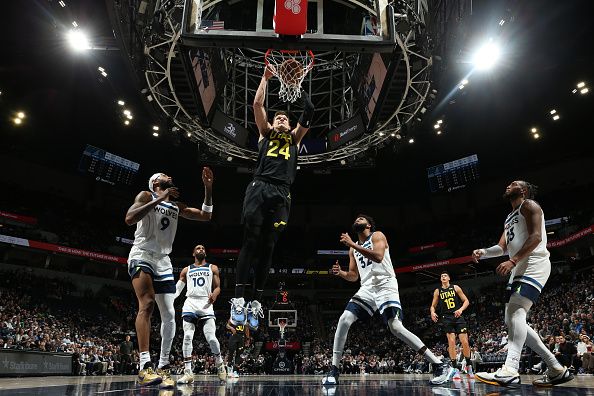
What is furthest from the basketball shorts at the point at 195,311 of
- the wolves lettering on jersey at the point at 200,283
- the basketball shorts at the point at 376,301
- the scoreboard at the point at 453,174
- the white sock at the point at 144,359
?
the scoreboard at the point at 453,174

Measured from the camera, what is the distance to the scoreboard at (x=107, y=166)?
1137 inches

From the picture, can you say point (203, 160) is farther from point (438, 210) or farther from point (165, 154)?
point (438, 210)

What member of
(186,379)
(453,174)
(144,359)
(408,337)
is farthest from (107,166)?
(408,337)

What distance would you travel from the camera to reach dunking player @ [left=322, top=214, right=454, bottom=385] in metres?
5.90

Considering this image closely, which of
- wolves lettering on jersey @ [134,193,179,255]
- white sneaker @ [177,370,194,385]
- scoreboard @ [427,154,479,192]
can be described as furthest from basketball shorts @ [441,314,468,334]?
scoreboard @ [427,154,479,192]

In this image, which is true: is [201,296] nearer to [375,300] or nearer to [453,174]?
[375,300]

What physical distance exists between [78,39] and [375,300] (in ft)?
45.6

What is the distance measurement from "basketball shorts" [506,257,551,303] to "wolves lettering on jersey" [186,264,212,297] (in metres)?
5.52

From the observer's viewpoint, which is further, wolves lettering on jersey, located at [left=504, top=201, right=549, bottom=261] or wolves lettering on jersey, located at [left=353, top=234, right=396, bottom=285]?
wolves lettering on jersey, located at [left=353, top=234, right=396, bottom=285]

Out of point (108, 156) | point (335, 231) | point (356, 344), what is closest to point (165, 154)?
point (108, 156)

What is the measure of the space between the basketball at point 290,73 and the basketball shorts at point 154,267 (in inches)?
170

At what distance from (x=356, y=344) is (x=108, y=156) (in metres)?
20.7

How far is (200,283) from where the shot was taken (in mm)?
8703

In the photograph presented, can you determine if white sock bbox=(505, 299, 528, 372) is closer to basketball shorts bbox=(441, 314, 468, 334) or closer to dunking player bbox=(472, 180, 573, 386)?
dunking player bbox=(472, 180, 573, 386)
